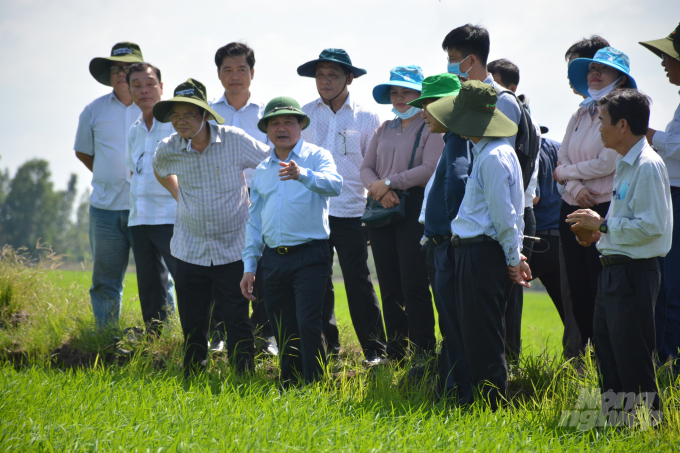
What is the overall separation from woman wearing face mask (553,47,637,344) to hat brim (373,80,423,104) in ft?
4.35

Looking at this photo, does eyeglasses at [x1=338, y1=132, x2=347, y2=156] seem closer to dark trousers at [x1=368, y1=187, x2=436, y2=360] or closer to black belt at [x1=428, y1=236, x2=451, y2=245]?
dark trousers at [x1=368, y1=187, x2=436, y2=360]

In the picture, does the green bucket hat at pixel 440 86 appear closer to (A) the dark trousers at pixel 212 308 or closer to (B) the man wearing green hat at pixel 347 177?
(B) the man wearing green hat at pixel 347 177

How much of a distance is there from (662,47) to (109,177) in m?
5.42

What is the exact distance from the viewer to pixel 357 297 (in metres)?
5.37

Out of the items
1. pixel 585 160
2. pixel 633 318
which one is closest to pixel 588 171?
pixel 585 160

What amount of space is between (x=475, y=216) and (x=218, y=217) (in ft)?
7.54

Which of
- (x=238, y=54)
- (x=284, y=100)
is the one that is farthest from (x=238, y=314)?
(x=238, y=54)

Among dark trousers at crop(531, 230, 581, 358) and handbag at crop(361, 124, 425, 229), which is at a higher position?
handbag at crop(361, 124, 425, 229)

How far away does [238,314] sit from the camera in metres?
4.92

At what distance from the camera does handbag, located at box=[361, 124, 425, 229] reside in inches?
191

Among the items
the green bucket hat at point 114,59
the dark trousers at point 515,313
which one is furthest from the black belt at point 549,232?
the green bucket hat at point 114,59

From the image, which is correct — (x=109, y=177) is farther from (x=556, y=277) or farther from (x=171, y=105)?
(x=556, y=277)

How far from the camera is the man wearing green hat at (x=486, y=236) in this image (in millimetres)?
3627

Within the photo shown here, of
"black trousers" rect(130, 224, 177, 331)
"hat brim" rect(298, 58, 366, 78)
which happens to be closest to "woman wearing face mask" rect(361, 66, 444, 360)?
"hat brim" rect(298, 58, 366, 78)
